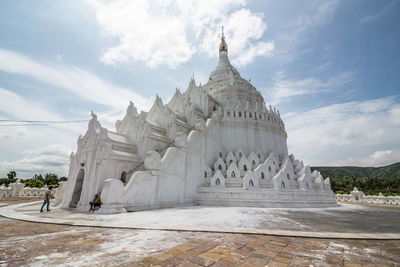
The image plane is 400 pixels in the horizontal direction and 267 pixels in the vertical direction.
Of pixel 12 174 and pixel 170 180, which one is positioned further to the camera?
pixel 12 174

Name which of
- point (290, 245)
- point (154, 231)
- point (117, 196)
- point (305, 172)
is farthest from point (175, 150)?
point (305, 172)

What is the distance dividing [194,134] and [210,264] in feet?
44.9

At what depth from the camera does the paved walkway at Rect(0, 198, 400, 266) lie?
401 centimetres

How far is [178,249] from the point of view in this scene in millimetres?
4758

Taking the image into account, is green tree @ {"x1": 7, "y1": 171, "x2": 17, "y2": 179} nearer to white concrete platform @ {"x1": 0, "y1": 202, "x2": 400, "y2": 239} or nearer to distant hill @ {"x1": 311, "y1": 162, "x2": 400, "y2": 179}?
white concrete platform @ {"x1": 0, "y1": 202, "x2": 400, "y2": 239}

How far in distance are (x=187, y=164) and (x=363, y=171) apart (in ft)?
771

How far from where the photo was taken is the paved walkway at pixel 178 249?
4.01 metres

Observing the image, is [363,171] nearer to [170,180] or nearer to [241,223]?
[170,180]

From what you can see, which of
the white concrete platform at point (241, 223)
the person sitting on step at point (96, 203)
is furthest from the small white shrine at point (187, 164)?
the white concrete platform at point (241, 223)

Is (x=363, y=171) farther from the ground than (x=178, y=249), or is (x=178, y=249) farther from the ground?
(x=363, y=171)

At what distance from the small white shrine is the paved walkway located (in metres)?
5.33

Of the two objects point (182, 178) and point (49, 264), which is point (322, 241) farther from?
point (182, 178)

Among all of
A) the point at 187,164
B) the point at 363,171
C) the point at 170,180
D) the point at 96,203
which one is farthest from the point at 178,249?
the point at 363,171

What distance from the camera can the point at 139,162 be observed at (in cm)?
1500
